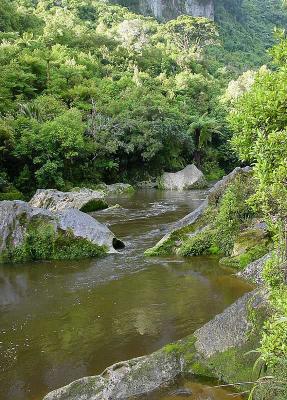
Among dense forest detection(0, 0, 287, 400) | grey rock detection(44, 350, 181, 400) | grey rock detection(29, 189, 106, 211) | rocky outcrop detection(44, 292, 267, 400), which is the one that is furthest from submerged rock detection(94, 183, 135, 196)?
grey rock detection(44, 350, 181, 400)

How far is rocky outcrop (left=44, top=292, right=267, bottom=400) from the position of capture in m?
5.75

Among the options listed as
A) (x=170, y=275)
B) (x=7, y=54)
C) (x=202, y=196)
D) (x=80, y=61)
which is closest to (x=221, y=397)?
(x=170, y=275)

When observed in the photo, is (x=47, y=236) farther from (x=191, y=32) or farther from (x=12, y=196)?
(x=191, y=32)

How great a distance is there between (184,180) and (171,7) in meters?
69.6

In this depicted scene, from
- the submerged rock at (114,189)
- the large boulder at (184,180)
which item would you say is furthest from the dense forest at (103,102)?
the large boulder at (184,180)

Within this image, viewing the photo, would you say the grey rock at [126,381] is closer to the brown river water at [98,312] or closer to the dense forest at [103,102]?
the brown river water at [98,312]

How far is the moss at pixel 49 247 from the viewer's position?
13438mm

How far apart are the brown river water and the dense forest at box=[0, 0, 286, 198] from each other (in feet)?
25.9

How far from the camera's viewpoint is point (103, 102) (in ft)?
135

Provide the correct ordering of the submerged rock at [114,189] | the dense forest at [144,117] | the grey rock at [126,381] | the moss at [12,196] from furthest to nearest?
1. the submerged rock at [114,189]
2. the moss at [12,196]
3. the grey rock at [126,381]
4. the dense forest at [144,117]

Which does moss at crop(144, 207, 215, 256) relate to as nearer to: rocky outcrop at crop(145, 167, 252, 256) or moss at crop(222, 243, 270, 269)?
rocky outcrop at crop(145, 167, 252, 256)

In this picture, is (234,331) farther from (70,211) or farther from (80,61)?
(80,61)

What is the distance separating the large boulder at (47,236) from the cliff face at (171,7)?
261 feet

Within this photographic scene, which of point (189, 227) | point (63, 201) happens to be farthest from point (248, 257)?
point (63, 201)
